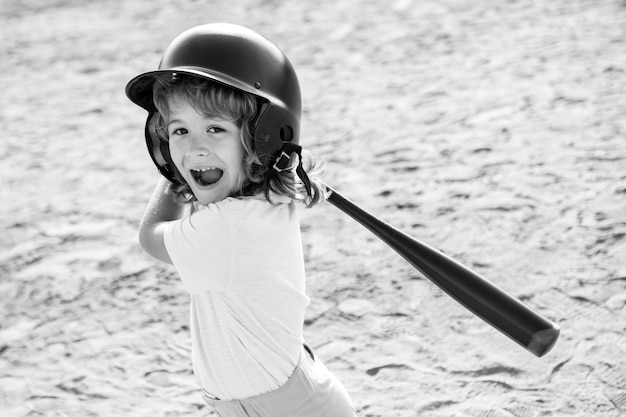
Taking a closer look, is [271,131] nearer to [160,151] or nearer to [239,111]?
[239,111]

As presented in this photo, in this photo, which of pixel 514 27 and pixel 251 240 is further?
pixel 514 27

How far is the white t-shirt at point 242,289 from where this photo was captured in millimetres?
2039

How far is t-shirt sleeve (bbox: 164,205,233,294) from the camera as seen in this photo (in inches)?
79.9

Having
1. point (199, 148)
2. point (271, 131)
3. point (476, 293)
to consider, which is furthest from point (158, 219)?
point (476, 293)

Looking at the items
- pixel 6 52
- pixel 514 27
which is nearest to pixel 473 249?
pixel 514 27

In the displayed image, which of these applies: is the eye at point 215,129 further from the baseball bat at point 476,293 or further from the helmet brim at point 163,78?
the baseball bat at point 476,293

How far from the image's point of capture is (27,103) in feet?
20.8

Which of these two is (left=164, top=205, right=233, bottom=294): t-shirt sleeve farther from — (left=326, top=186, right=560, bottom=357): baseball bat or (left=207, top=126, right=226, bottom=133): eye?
(left=326, top=186, right=560, bottom=357): baseball bat

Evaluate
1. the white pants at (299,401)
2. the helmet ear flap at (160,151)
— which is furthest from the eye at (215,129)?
the white pants at (299,401)

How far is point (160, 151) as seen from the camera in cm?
236

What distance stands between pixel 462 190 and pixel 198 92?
2537 millimetres

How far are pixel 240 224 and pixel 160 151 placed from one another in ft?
1.47

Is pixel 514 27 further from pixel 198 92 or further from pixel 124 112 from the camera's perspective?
pixel 198 92

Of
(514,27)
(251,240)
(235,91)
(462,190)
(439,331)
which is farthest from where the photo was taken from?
(514,27)
